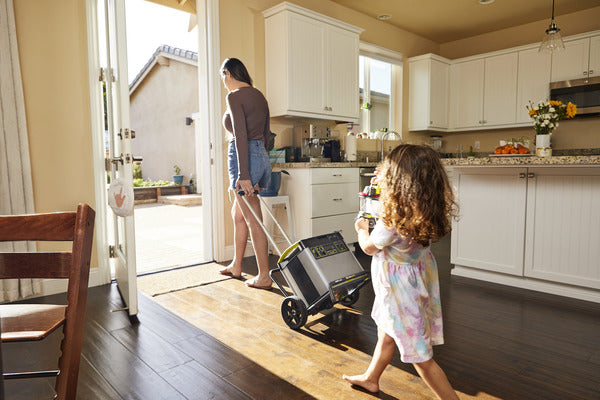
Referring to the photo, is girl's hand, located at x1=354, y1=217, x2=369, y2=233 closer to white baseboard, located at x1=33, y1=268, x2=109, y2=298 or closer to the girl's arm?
the girl's arm

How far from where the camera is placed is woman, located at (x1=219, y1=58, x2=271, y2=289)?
276 cm

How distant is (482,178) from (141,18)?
39.1ft

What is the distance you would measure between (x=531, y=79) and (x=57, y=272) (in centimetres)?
557

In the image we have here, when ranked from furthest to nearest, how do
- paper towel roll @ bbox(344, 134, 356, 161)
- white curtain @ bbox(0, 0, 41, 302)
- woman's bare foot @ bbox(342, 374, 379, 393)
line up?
paper towel roll @ bbox(344, 134, 356, 161) < white curtain @ bbox(0, 0, 41, 302) < woman's bare foot @ bbox(342, 374, 379, 393)

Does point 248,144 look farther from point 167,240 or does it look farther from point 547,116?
point 167,240

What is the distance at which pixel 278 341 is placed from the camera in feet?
6.65

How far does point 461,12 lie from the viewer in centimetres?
488

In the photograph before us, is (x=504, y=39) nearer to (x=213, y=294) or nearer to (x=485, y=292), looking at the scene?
(x=485, y=292)

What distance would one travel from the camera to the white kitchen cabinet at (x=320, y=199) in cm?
362

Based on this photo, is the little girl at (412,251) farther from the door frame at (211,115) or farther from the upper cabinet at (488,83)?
the upper cabinet at (488,83)

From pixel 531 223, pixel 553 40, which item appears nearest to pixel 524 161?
pixel 531 223

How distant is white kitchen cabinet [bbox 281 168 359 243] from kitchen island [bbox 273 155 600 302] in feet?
3.57

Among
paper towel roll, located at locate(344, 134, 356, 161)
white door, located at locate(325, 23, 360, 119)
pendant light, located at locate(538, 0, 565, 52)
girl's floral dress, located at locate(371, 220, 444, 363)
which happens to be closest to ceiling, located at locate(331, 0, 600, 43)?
white door, located at locate(325, 23, 360, 119)

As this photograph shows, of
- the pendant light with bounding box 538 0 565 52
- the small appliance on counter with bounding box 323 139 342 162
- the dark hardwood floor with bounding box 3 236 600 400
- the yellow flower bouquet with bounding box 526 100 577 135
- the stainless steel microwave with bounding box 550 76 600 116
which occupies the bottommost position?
the dark hardwood floor with bounding box 3 236 600 400
